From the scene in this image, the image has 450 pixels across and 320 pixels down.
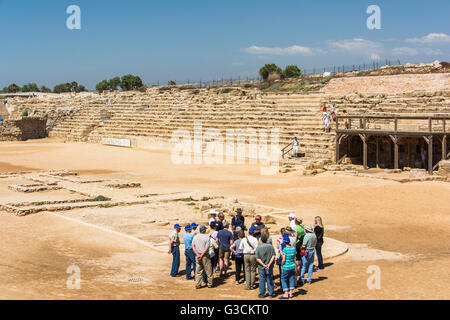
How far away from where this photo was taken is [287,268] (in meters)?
10.8

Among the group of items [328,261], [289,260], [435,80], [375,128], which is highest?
[435,80]

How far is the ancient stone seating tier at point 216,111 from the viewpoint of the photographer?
36.0 metres

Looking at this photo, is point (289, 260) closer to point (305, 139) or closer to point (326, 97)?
point (305, 139)

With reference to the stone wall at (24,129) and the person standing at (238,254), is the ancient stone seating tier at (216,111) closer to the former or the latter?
the stone wall at (24,129)

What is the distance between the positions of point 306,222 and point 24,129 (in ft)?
156

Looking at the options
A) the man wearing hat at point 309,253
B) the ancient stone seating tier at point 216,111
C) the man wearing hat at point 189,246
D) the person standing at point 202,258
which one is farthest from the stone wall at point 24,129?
the man wearing hat at point 309,253

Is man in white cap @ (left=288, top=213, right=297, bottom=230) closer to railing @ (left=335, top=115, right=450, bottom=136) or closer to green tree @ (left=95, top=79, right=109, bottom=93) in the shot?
railing @ (left=335, top=115, right=450, bottom=136)

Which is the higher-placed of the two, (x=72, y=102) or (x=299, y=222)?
(x=72, y=102)

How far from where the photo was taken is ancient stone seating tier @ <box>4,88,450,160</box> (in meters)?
36.0

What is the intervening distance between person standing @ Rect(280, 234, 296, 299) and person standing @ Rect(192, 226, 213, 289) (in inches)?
66.9

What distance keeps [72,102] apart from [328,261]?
58327 mm
